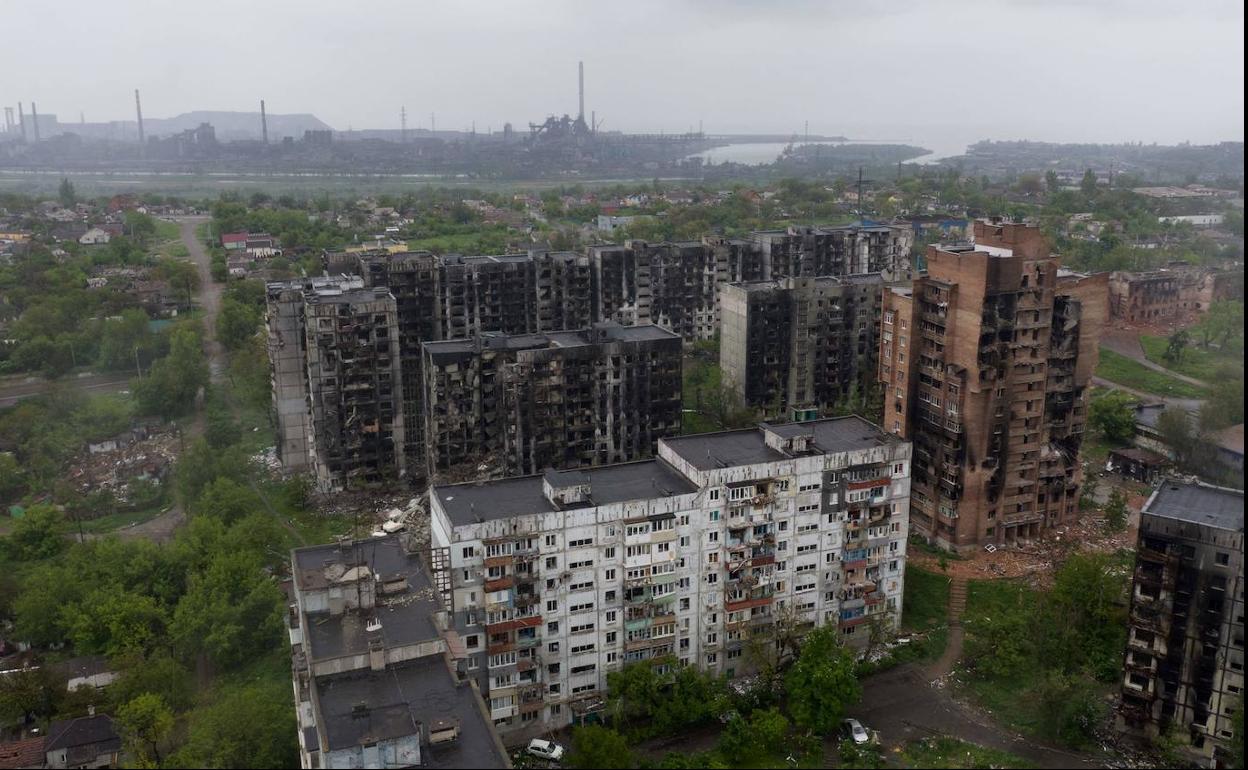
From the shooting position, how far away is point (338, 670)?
13547mm

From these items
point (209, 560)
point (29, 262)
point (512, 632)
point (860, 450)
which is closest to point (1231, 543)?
A: point (860, 450)

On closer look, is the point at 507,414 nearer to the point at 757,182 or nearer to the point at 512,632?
the point at 512,632

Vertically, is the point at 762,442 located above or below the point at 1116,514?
above

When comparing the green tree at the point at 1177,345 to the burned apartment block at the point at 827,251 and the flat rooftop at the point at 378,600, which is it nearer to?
the burned apartment block at the point at 827,251

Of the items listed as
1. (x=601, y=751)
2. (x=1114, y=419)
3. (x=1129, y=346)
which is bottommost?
(x=601, y=751)

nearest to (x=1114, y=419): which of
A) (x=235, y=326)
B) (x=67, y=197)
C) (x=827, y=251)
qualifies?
(x=827, y=251)

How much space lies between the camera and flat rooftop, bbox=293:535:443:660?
1413cm

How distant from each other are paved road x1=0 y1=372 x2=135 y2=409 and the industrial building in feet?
92.6

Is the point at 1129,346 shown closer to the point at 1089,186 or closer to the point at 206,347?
the point at 206,347

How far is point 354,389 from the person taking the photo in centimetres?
2864

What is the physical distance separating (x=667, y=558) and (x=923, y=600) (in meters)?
7.58

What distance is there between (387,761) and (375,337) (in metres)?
18.3

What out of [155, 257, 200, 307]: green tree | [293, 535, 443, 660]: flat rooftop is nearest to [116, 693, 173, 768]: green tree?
[293, 535, 443, 660]: flat rooftop

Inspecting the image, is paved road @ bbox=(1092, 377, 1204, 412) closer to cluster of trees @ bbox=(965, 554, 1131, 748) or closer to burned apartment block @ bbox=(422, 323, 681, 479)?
cluster of trees @ bbox=(965, 554, 1131, 748)
